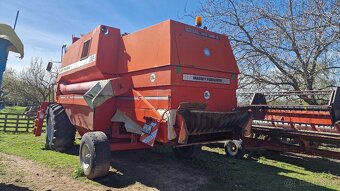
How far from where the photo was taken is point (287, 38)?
11.3m

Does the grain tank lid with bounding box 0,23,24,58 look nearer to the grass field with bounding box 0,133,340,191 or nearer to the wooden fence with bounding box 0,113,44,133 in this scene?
the grass field with bounding box 0,133,340,191

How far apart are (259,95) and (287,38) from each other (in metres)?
2.91

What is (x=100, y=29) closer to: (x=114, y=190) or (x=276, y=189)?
(x=114, y=190)

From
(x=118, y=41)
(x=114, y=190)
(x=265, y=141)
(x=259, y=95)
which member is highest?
(x=118, y=41)

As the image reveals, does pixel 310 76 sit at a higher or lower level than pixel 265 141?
higher

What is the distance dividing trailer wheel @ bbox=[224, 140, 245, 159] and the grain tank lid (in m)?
5.20

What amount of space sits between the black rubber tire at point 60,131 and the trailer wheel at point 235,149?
4.13 metres

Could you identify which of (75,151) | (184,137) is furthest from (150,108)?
(75,151)

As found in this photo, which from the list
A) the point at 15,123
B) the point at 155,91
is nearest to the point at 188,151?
the point at 155,91

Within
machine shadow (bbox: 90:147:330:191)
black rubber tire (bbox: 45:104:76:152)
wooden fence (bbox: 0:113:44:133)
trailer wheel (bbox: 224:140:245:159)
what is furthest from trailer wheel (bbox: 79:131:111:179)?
wooden fence (bbox: 0:113:44:133)

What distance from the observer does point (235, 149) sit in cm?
830

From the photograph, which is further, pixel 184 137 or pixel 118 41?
pixel 118 41

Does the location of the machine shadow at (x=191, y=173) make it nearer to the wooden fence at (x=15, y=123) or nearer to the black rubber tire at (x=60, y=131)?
the black rubber tire at (x=60, y=131)

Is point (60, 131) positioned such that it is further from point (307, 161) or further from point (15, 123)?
point (15, 123)
